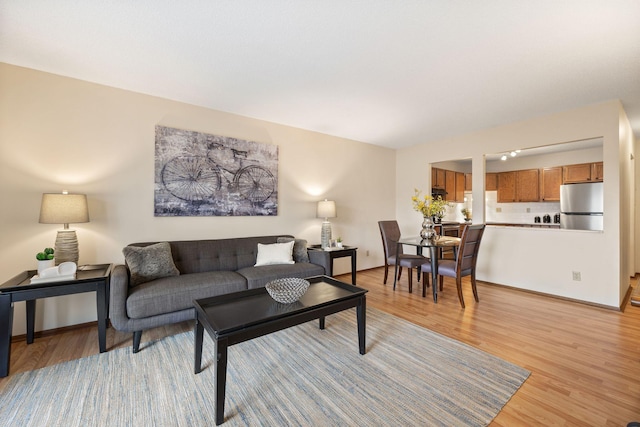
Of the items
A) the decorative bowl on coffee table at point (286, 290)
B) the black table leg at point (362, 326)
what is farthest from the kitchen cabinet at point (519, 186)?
the decorative bowl on coffee table at point (286, 290)

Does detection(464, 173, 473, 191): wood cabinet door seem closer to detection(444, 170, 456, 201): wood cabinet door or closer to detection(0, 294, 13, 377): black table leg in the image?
Answer: detection(444, 170, 456, 201): wood cabinet door

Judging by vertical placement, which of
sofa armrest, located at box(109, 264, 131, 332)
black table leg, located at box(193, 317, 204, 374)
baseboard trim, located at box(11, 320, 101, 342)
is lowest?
baseboard trim, located at box(11, 320, 101, 342)

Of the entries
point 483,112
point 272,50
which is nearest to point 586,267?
point 483,112

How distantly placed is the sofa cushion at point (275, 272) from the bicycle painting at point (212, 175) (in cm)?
94

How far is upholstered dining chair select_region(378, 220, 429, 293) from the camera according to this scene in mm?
3800

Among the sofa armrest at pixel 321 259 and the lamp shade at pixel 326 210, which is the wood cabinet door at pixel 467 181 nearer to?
the lamp shade at pixel 326 210

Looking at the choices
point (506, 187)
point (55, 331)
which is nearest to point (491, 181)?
point (506, 187)

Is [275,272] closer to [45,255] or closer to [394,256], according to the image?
[45,255]

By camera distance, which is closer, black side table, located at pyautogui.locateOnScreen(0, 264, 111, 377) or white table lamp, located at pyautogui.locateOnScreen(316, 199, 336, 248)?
black side table, located at pyautogui.locateOnScreen(0, 264, 111, 377)

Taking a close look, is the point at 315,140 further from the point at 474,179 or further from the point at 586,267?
the point at 586,267

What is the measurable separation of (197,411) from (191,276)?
55.3 inches

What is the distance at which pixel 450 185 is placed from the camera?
612 centimetres

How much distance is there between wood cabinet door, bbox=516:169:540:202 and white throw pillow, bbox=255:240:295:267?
5.36 metres

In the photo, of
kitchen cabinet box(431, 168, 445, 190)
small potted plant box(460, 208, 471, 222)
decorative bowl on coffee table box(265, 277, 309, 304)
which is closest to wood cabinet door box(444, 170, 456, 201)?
kitchen cabinet box(431, 168, 445, 190)
